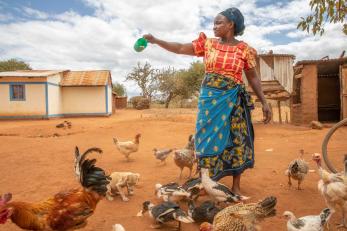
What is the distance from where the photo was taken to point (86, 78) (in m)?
27.0

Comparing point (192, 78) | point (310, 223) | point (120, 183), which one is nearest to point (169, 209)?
point (120, 183)

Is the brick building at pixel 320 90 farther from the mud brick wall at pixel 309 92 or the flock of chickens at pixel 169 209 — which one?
the flock of chickens at pixel 169 209

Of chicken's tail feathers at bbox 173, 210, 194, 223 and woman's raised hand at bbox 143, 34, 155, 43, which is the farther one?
woman's raised hand at bbox 143, 34, 155, 43

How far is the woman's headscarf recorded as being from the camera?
3961mm

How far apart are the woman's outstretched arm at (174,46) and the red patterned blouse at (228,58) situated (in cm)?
25

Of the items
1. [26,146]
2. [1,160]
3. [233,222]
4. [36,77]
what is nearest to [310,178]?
[233,222]

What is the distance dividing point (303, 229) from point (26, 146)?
9.51m

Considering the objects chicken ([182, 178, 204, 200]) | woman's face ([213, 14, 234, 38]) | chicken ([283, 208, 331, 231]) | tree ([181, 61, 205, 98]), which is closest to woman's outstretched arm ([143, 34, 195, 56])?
woman's face ([213, 14, 234, 38])

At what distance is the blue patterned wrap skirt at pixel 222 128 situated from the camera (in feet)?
13.1

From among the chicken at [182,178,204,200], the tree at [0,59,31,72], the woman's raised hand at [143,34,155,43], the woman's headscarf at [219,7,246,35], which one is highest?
the tree at [0,59,31,72]

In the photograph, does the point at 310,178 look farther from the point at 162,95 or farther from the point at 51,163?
the point at 162,95

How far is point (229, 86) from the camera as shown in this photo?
4008mm

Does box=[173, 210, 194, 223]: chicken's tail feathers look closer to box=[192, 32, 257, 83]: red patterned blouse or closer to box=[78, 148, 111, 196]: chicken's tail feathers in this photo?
box=[78, 148, 111, 196]: chicken's tail feathers

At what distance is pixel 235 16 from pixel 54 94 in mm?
23450
